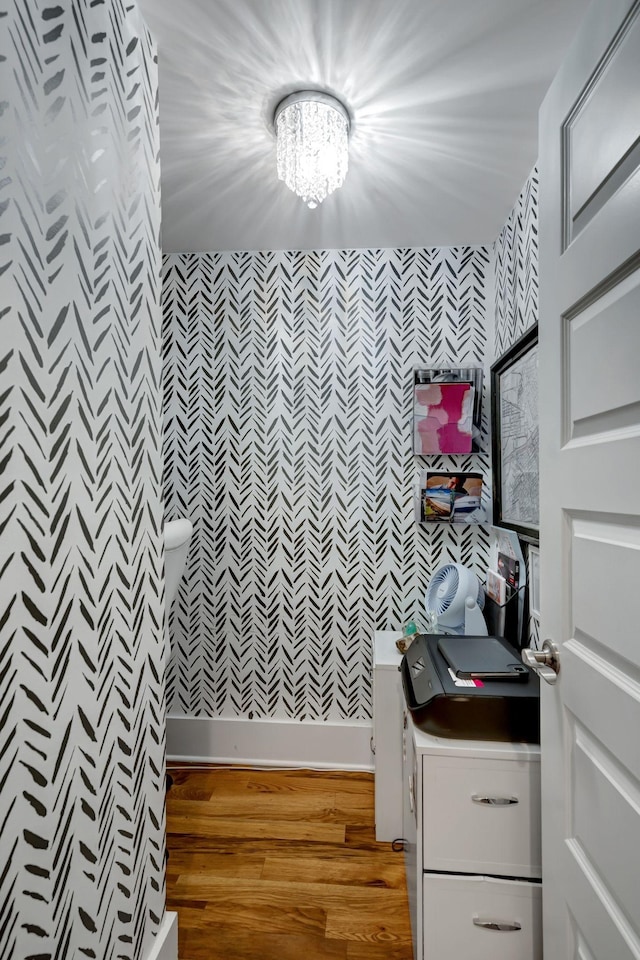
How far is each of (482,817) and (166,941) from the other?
90 cm

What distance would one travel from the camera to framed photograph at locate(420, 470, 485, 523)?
246 cm

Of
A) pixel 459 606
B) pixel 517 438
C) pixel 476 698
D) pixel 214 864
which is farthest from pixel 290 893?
pixel 517 438

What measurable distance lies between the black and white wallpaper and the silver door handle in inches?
36.0

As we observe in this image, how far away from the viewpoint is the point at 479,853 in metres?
1.34

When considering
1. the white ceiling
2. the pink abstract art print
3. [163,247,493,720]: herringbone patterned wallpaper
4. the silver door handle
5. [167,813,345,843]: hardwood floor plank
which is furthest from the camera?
[163,247,493,720]: herringbone patterned wallpaper

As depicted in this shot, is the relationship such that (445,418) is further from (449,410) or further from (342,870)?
(342,870)

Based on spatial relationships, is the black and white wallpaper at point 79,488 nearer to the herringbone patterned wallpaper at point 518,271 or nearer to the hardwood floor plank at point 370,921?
the hardwood floor plank at point 370,921

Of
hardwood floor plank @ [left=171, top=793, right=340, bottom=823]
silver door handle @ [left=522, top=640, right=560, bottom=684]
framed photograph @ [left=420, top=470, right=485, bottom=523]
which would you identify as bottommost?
hardwood floor plank @ [left=171, top=793, right=340, bottom=823]

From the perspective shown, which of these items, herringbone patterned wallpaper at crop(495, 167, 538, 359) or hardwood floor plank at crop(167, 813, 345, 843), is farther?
hardwood floor plank at crop(167, 813, 345, 843)

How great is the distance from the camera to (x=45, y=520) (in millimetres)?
956

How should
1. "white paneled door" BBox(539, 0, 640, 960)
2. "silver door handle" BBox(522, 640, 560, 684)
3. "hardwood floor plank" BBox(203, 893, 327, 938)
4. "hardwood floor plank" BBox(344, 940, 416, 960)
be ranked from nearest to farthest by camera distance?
"white paneled door" BBox(539, 0, 640, 960), "silver door handle" BBox(522, 640, 560, 684), "hardwood floor plank" BBox(344, 940, 416, 960), "hardwood floor plank" BBox(203, 893, 327, 938)

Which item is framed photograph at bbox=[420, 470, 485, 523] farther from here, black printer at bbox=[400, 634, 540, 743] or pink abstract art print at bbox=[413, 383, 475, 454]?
black printer at bbox=[400, 634, 540, 743]

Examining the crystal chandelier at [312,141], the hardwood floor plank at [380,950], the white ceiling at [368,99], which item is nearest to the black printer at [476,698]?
the hardwood floor plank at [380,950]

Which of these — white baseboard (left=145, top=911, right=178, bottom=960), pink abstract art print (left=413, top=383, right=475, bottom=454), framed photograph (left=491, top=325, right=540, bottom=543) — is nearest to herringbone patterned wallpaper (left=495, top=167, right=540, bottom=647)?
framed photograph (left=491, top=325, right=540, bottom=543)
